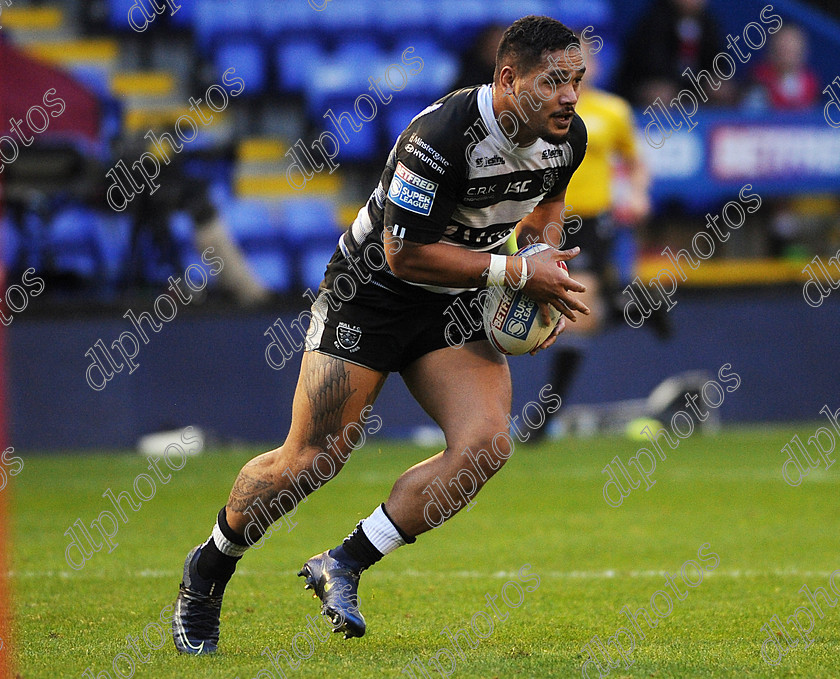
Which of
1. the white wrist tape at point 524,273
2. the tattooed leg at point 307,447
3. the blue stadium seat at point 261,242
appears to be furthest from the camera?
the blue stadium seat at point 261,242

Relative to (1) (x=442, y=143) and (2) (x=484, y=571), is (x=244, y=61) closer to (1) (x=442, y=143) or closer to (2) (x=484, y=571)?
(2) (x=484, y=571)

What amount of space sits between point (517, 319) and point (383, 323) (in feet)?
1.57

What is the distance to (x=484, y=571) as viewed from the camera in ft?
18.7

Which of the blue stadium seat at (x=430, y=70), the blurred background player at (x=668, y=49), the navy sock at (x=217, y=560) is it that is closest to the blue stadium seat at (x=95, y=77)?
the blue stadium seat at (x=430, y=70)

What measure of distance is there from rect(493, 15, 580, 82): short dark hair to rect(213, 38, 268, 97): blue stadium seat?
11.3 metres

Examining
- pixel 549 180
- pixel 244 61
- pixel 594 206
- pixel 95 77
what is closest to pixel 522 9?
pixel 244 61

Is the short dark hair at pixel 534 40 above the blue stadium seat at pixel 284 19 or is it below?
above

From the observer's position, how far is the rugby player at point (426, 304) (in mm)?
4012

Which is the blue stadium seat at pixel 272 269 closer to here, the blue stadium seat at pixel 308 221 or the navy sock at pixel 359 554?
the blue stadium seat at pixel 308 221

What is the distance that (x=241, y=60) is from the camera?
14883mm

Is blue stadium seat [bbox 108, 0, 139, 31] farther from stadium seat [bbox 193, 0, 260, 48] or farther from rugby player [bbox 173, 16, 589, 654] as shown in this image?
rugby player [bbox 173, 16, 589, 654]

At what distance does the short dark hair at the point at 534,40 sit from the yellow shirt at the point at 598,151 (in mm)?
6232

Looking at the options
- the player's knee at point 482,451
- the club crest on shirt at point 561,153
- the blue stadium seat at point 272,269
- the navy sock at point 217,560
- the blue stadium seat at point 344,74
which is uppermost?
the club crest on shirt at point 561,153

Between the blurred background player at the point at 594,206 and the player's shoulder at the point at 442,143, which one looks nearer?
the player's shoulder at the point at 442,143
